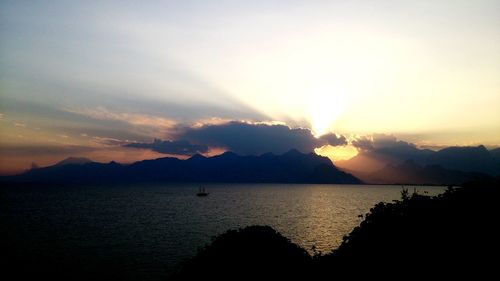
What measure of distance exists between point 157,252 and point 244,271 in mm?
44290

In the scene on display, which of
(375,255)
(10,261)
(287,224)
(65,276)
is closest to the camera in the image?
(375,255)

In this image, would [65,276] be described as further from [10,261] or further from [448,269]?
[448,269]

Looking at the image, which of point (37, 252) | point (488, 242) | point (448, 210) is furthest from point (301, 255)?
point (37, 252)

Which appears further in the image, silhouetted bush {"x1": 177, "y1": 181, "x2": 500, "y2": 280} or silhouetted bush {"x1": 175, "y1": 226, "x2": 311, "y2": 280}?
silhouetted bush {"x1": 175, "y1": 226, "x2": 311, "y2": 280}

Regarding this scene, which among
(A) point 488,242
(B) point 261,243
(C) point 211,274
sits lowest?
(C) point 211,274

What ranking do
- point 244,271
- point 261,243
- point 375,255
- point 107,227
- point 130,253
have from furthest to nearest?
point 107,227, point 130,253, point 261,243, point 244,271, point 375,255

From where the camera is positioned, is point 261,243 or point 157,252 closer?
point 261,243

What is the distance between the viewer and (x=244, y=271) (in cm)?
2562

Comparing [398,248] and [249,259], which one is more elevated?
[398,248]

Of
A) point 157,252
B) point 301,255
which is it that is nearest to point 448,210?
point 301,255

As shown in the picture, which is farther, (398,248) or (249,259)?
(249,259)

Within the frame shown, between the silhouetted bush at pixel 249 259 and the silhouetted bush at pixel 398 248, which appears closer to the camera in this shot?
the silhouetted bush at pixel 398 248

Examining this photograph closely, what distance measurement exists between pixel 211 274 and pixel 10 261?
1936 inches

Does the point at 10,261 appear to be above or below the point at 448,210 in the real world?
below
